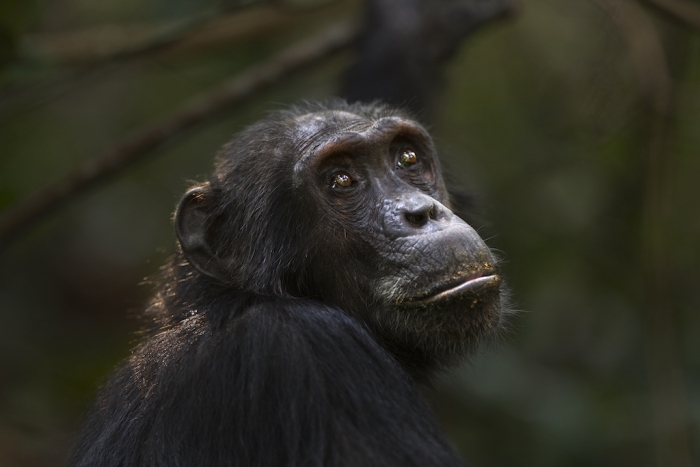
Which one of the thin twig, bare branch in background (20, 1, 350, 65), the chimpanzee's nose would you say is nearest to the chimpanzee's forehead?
the chimpanzee's nose

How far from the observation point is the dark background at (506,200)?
6.65 meters

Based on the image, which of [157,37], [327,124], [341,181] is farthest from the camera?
[157,37]

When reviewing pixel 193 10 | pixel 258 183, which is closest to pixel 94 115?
pixel 193 10

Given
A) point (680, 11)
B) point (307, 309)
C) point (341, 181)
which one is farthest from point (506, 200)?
point (307, 309)

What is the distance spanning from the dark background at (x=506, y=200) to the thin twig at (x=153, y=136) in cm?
29

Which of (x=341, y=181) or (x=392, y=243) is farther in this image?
Result: (x=341, y=181)

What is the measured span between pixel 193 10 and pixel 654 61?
406cm

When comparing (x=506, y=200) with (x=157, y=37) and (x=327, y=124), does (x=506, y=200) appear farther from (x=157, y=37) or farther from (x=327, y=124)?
(x=327, y=124)

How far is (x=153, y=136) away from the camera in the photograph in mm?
6469

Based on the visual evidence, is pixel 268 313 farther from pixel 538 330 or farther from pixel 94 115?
pixel 94 115

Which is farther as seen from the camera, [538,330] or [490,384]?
[538,330]

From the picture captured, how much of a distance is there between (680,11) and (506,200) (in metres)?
3.57

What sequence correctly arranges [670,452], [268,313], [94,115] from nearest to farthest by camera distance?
1. [268,313]
2. [670,452]
3. [94,115]

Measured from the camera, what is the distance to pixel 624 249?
8.38m
